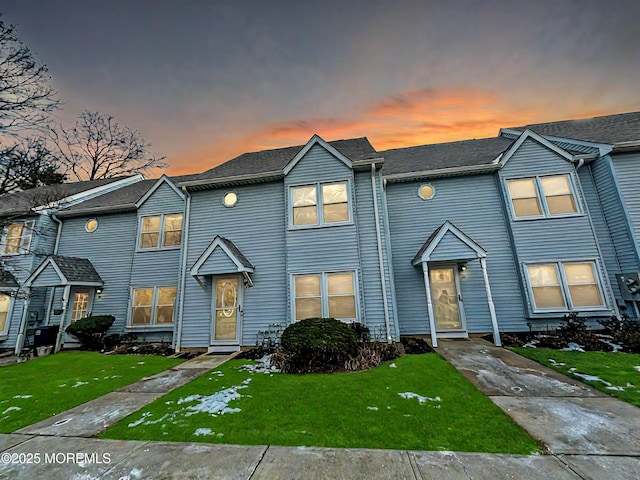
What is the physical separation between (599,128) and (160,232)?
20.1 meters

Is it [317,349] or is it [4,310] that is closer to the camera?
[317,349]

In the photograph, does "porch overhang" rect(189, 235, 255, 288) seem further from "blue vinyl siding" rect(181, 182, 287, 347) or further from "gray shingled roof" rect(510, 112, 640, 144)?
"gray shingled roof" rect(510, 112, 640, 144)

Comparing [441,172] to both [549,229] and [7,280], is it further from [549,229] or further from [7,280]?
[7,280]

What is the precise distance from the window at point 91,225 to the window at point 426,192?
50.5 feet

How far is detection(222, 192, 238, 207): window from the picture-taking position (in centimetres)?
1021

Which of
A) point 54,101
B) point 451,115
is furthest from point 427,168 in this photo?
point 54,101

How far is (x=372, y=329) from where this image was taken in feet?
27.3

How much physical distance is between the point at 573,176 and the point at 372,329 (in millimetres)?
9563

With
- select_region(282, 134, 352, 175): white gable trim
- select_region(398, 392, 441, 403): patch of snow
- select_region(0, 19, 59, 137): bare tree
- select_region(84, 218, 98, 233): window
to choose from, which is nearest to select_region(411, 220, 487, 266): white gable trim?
select_region(282, 134, 352, 175): white gable trim

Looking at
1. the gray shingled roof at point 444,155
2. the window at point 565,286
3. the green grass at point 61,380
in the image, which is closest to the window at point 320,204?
the gray shingled roof at point 444,155

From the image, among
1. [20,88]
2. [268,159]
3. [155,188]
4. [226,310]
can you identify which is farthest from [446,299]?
[20,88]

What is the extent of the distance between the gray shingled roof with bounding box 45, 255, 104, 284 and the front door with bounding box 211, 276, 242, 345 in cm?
643

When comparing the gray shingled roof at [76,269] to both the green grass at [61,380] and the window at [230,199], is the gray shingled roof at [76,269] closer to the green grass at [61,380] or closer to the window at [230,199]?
the green grass at [61,380]

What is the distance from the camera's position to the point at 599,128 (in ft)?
36.1
